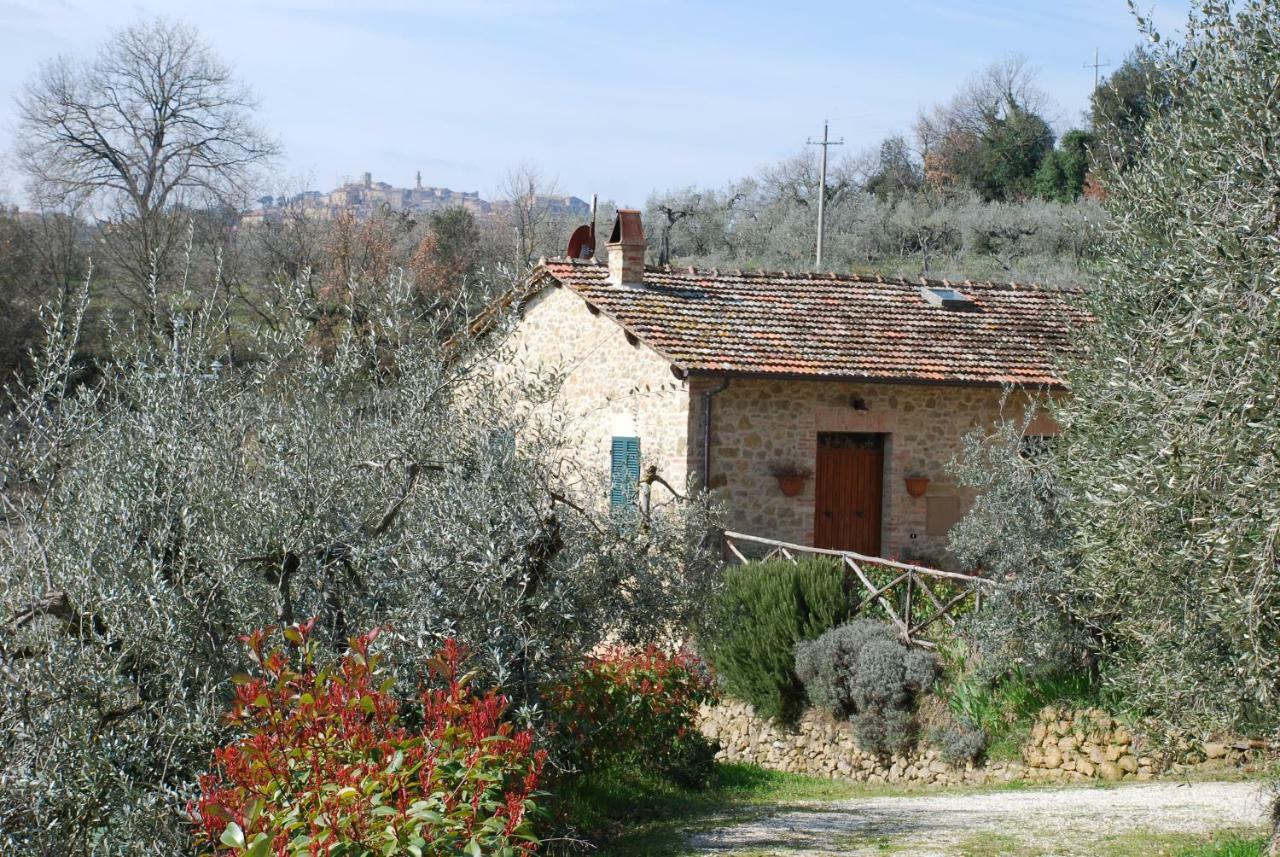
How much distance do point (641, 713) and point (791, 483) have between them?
19.6ft

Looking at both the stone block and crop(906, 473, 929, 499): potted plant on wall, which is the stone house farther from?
the stone block

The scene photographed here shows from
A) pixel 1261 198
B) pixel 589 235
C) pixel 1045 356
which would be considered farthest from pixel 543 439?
pixel 589 235

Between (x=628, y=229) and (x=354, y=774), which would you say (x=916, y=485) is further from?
(x=354, y=774)

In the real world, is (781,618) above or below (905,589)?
below

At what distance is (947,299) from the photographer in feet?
56.6

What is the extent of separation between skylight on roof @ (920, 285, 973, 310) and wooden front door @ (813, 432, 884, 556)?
2.65m

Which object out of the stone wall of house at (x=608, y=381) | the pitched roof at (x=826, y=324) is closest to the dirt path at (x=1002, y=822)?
the stone wall of house at (x=608, y=381)

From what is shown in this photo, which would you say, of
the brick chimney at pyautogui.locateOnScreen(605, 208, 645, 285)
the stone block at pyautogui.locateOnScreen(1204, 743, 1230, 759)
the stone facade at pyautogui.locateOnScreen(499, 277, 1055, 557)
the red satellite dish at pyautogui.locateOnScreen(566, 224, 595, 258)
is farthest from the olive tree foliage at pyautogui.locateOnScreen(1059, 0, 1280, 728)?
the red satellite dish at pyautogui.locateOnScreen(566, 224, 595, 258)

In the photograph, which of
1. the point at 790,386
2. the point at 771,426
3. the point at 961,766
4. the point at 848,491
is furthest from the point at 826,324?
the point at 961,766

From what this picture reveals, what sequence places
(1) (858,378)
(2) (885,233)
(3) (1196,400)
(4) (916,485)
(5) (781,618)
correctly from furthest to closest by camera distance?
(2) (885,233) < (4) (916,485) < (1) (858,378) < (5) (781,618) < (3) (1196,400)

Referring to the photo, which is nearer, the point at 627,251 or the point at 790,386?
the point at 790,386

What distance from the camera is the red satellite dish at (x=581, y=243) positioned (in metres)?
18.3

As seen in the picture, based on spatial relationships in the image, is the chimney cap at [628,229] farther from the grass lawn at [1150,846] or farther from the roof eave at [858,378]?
the grass lawn at [1150,846]

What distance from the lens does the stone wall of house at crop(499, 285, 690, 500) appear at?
14594 mm
